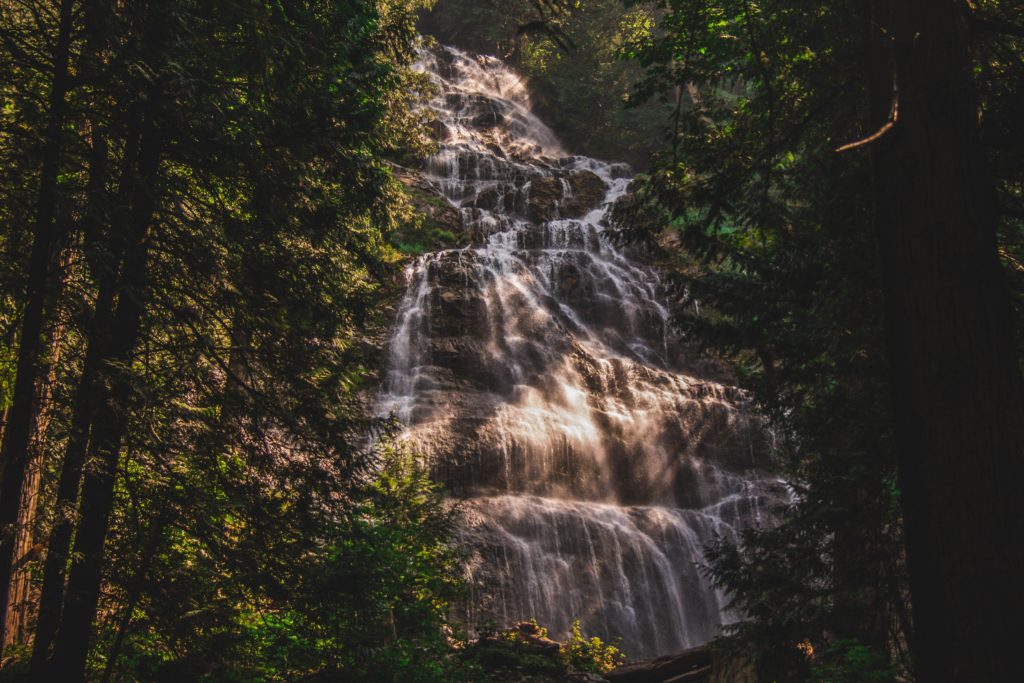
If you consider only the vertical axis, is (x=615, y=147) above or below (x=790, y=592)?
above

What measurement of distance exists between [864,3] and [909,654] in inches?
207

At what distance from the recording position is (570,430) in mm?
17328

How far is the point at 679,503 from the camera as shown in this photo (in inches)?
679

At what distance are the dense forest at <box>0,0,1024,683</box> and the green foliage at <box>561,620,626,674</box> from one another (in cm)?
92

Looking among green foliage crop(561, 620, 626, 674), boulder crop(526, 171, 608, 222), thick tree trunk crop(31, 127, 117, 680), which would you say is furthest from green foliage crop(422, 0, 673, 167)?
thick tree trunk crop(31, 127, 117, 680)

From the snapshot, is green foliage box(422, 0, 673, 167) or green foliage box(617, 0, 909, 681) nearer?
green foliage box(617, 0, 909, 681)

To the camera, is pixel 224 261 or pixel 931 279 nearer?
pixel 931 279

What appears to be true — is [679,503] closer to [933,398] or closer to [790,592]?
[790,592]

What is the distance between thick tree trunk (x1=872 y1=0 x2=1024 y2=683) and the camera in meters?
2.79

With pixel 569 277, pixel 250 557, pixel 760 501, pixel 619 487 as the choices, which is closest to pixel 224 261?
pixel 250 557

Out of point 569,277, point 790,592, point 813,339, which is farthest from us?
point 569,277

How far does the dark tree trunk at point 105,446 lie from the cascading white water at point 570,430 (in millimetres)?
8756

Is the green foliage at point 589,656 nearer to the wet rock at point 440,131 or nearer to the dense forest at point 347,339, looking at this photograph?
the dense forest at point 347,339

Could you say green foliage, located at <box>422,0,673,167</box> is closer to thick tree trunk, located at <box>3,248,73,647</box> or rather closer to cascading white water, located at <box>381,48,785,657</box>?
cascading white water, located at <box>381,48,785,657</box>
